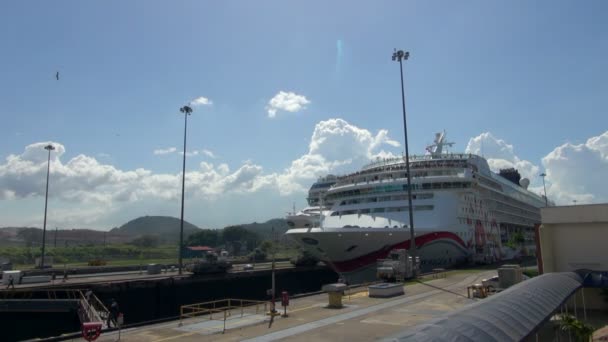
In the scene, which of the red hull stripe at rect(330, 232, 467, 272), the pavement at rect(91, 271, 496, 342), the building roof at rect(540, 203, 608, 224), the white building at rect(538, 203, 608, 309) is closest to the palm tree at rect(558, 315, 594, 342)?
the pavement at rect(91, 271, 496, 342)

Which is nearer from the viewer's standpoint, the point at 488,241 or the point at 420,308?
the point at 420,308

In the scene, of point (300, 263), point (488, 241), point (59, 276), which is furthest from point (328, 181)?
point (59, 276)

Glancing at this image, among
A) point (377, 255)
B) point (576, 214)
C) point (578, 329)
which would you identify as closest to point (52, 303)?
point (377, 255)

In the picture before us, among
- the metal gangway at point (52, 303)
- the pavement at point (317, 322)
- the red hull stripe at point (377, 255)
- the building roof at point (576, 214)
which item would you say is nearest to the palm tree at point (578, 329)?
the pavement at point (317, 322)

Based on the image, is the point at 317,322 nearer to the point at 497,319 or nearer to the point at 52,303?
the point at 497,319

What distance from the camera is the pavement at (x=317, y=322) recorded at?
51.7 ft

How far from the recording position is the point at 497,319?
842 centimetres

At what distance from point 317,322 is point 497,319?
1084cm

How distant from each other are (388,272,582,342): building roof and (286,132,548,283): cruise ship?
25.8m

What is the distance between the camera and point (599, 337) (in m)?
15.3

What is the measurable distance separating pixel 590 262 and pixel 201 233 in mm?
170811

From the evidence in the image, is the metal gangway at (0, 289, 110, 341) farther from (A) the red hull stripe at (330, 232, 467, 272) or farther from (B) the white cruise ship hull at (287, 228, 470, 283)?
(A) the red hull stripe at (330, 232, 467, 272)

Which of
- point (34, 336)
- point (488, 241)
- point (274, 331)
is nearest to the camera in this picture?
point (274, 331)

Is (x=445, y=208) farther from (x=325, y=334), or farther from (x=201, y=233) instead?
(x=201, y=233)
